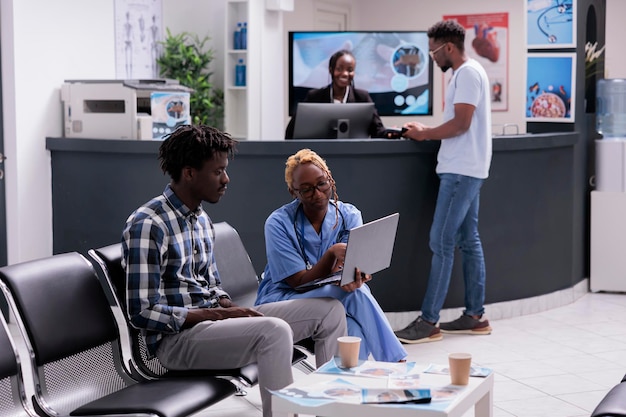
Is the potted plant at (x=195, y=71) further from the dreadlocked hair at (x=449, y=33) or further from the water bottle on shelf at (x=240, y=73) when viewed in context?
the dreadlocked hair at (x=449, y=33)

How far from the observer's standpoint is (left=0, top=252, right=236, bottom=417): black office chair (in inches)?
111

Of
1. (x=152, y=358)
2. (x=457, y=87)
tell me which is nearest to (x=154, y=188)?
(x=457, y=87)

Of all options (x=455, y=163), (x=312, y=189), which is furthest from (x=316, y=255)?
(x=455, y=163)

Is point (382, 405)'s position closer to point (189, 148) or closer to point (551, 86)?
point (189, 148)

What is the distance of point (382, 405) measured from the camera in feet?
8.47

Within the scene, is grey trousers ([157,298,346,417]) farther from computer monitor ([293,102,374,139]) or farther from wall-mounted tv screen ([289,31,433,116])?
wall-mounted tv screen ([289,31,433,116])

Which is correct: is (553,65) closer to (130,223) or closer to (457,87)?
(457,87)

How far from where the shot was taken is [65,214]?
5.61 m

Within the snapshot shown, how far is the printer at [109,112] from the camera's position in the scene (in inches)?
219

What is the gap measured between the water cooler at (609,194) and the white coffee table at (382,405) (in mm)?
3817

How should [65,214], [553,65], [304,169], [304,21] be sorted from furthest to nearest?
1. [304,21]
2. [553,65]
3. [65,214]
4. [304,169]

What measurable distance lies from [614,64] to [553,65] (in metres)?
3.64

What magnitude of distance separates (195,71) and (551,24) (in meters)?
2.77

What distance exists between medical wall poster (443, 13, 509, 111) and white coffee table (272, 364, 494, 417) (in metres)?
7.22
